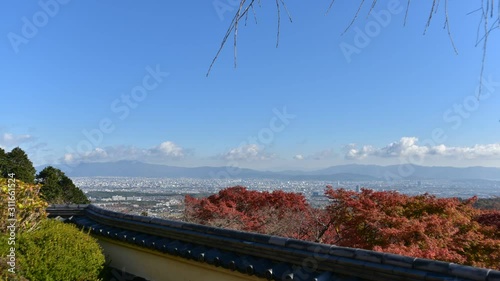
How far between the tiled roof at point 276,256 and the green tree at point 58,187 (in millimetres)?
17327

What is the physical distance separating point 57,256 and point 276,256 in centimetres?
250

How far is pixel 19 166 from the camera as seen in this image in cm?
1906

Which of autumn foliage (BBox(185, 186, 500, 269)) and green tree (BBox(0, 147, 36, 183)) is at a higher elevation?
green tree (BBox(0, 147, 36, 183))

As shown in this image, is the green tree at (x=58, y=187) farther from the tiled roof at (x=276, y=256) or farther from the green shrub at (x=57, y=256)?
the green shrub at (x=57, y=256)

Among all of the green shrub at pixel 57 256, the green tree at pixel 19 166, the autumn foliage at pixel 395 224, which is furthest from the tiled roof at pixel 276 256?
the green tree at pixel 19 166

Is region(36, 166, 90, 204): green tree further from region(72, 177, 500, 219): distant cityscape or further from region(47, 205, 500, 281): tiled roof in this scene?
region(47, 205, 500, 281): tiled roof

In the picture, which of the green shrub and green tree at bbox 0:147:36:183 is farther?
green tree at bbox 0:147:36:183

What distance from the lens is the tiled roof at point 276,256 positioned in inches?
97.7

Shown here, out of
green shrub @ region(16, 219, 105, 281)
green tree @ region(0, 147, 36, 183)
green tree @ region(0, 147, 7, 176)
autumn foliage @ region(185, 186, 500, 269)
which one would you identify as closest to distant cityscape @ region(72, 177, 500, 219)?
autumn foliage @ region(185, 186, 500, 269)

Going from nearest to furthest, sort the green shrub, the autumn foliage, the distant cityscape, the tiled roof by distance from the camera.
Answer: the tiled roof → the green shrub → the autumn foliage → the distant cityscape

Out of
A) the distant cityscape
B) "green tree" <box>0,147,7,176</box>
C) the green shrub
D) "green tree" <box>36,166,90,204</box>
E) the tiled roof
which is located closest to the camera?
the tiled roof

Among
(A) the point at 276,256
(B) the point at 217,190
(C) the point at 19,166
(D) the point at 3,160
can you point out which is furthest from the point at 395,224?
(D) the point at 3,160

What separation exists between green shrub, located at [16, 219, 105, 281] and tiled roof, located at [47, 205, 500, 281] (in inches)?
24.3

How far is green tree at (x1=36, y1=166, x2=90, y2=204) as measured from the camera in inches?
802
